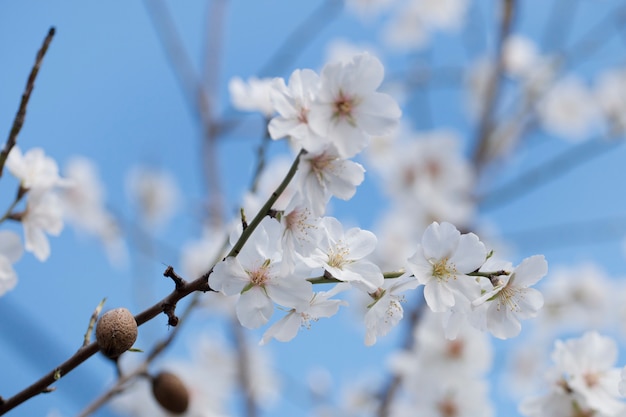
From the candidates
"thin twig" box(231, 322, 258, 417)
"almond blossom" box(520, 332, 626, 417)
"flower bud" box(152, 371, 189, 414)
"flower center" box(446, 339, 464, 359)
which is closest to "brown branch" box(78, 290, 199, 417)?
"flower bud" box(152, 371, 189, 414)

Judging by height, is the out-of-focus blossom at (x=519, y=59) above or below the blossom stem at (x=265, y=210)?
above

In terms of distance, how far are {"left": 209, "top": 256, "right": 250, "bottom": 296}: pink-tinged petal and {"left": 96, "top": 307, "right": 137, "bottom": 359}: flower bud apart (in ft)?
0.23

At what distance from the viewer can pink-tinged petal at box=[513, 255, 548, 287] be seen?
62cm

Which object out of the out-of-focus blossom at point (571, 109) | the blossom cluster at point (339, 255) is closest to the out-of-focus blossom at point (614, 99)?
the out-of-focus blossom at point (571, 109)

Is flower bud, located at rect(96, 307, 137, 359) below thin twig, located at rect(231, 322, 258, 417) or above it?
below

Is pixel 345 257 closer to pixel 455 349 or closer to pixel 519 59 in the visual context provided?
pixel 455 349

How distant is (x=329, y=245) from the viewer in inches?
23.5

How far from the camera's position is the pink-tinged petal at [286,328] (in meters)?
0.60

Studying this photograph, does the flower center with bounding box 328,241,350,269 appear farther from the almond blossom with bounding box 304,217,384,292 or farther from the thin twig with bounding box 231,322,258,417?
the thin twig with bounding box 231,322,258,417

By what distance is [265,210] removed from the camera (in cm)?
53

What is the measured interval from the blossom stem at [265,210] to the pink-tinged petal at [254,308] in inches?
1.9

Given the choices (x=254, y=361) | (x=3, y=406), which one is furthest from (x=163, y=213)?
(x=3, y=406)

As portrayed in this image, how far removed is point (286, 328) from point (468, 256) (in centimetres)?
18

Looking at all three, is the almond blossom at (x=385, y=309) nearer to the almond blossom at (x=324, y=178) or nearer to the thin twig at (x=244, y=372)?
the almond blossom at (x=324, y=178)
